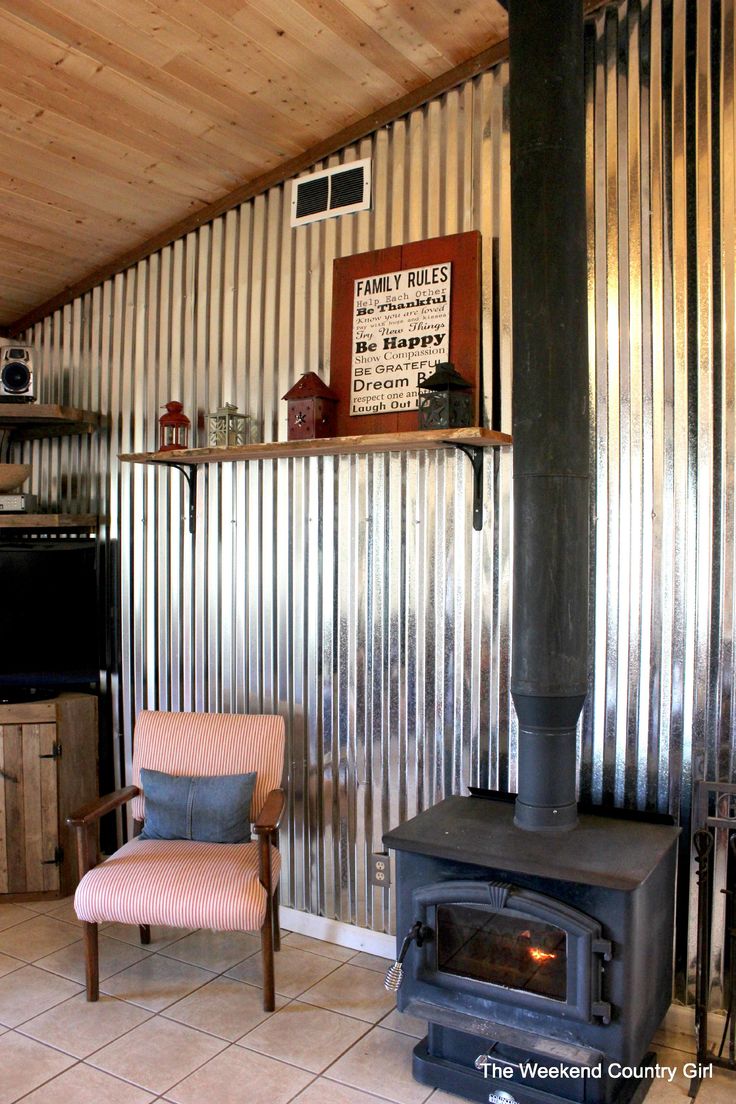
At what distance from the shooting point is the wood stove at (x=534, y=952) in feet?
7.29

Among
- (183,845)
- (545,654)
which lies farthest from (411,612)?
(183,845)

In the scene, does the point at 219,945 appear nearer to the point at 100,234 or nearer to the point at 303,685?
the point at 303,685

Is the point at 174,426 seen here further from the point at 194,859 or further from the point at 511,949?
the point at 511,949

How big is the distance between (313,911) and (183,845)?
0.68 m

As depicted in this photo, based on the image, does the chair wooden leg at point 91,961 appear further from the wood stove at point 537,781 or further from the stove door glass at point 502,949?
the stove door glass at point 502,949

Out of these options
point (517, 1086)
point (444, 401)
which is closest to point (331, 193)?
point (444, 401)

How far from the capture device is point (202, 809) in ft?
10.5

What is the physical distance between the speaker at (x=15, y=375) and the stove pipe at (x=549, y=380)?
2527mm

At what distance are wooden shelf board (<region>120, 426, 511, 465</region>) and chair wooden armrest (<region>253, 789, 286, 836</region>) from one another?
123 cm

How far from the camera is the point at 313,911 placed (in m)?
3.51

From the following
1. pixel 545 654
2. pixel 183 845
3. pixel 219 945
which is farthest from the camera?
pixel 219 945

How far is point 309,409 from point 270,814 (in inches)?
55.6

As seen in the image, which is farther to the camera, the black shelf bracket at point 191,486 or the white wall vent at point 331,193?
the black shelf bracket at point 191,486

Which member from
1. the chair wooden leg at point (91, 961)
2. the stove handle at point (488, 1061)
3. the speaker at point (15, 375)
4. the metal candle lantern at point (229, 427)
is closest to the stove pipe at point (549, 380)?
the stove handle at point (488, 1061)
